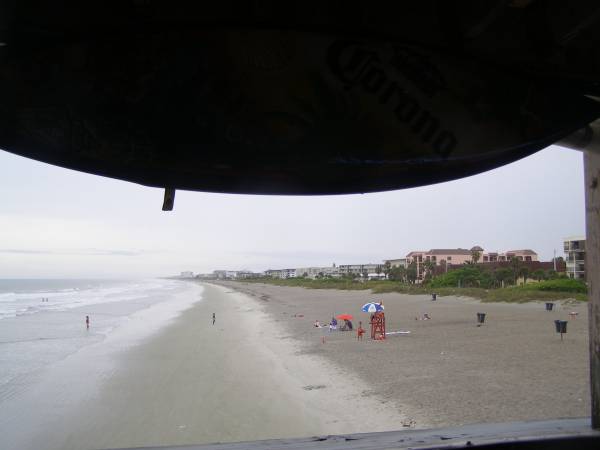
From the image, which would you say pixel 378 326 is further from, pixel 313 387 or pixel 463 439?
pixel 463 439

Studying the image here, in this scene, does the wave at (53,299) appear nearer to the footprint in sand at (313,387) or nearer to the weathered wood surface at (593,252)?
the footprint in sand at (313,387)

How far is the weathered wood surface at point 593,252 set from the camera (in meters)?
2.70

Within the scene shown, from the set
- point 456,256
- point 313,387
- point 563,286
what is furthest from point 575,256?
point 313,387

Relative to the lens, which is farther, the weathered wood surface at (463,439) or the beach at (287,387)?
the beach at (287,387)

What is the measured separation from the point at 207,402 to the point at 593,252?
7.58 m

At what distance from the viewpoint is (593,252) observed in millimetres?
2768

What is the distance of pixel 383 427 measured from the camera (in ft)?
22.6

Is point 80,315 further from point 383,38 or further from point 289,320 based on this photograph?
point 383,38

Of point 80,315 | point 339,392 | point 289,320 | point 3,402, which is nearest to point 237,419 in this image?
point 339,392

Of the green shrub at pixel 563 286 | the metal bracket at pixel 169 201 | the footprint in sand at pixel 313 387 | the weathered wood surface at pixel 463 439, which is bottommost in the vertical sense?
the footprint in sand at pixel 313 387

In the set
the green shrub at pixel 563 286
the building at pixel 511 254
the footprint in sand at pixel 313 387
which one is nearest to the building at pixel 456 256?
the building at pixel 511 254

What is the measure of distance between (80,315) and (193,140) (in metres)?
28.8

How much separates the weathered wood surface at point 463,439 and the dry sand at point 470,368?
503 cm

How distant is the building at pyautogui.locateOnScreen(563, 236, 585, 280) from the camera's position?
51.9 meters
